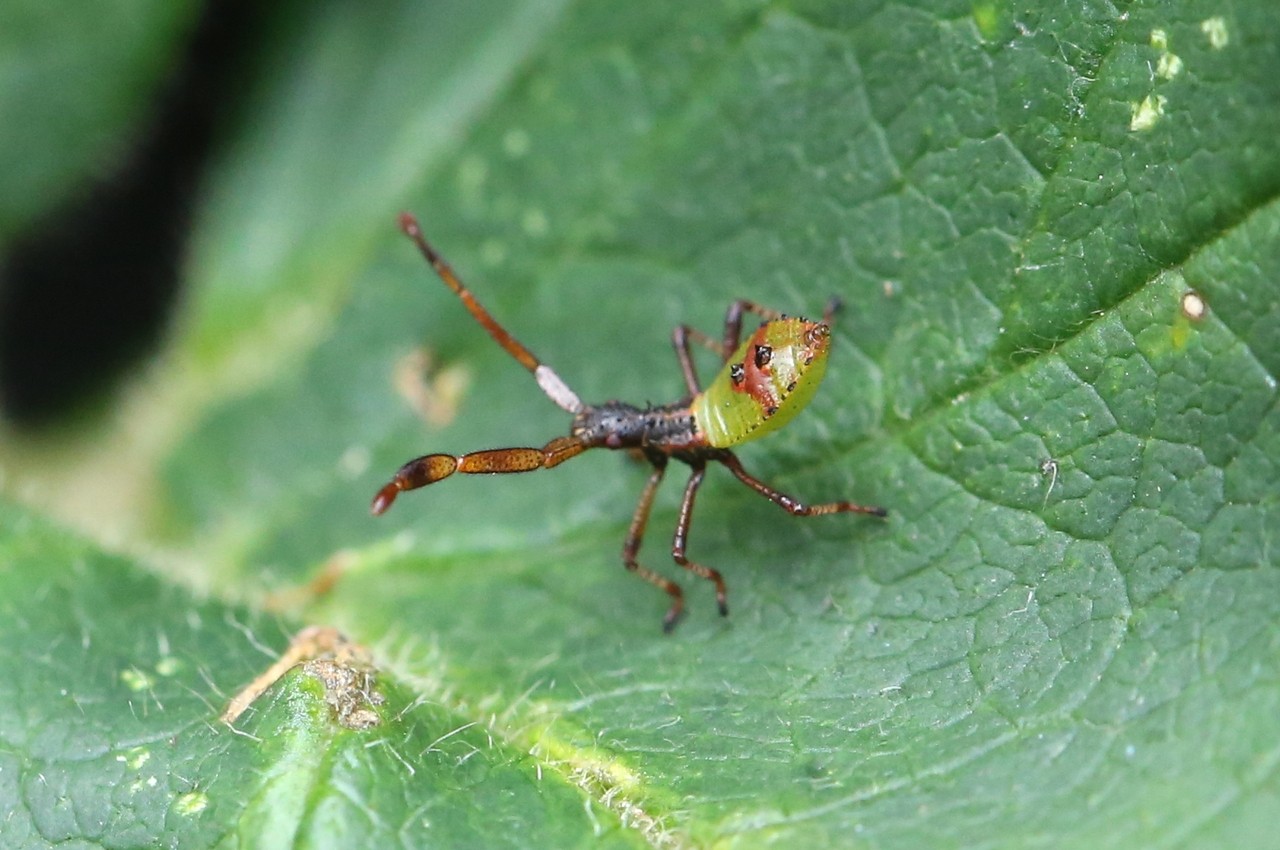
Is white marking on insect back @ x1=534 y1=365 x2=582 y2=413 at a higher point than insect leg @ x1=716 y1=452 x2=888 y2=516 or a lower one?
higher

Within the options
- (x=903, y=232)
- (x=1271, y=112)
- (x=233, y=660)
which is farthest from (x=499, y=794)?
(x=1271, y=112)

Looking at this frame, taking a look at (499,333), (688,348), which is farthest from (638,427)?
(499,333)

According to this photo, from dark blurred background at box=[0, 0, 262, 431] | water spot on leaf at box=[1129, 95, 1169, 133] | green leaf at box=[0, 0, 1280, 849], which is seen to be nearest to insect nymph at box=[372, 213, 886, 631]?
green leaf at box=[0, 0, 1280, 849]

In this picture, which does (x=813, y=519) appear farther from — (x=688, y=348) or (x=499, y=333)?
(x=499, y=333)

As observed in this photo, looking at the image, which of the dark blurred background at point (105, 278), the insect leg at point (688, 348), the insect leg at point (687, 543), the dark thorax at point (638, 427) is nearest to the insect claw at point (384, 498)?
the dark thorax at point (638, 427)

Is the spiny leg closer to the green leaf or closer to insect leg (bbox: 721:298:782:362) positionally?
insect leg (bbox: 721:298:782:362)

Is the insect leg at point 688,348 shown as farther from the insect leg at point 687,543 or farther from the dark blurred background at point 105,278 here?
the dark blurred background at point 105,278
